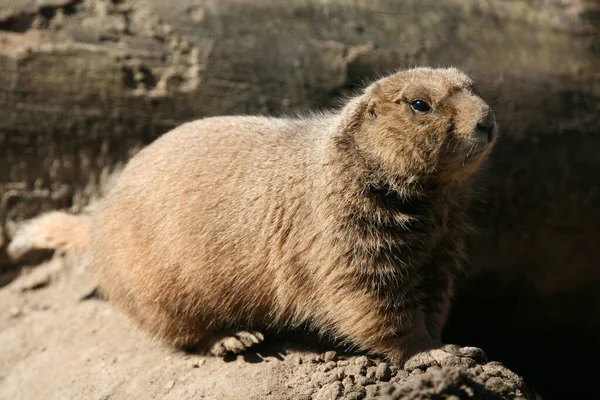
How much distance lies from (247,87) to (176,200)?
1.94 m

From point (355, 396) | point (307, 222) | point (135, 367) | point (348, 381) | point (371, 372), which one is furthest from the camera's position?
point (135, 367)

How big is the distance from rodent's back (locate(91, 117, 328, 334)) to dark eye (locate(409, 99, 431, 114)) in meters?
0.78

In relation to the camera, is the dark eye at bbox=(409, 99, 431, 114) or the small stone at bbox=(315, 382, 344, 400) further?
the dark eye at bbox=(409, 99, 431, 114)

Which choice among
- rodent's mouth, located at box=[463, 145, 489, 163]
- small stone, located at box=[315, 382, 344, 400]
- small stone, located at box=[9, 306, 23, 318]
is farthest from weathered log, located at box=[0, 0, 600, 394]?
small stone, located at box=[315, 382, 344, 400]

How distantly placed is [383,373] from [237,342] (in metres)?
1.19

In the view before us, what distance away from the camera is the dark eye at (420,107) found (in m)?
4.93

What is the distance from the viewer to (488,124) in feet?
15.6

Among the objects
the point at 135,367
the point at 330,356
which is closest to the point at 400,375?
the point at 330,356

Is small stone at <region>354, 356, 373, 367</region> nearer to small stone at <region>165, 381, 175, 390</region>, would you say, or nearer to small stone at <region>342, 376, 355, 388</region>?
small stone at <region>342, 376, 355, 388</region>

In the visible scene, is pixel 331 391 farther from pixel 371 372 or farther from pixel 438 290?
pixel 438 290

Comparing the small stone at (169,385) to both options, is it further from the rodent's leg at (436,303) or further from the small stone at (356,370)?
the rodent's leg at (436,303)

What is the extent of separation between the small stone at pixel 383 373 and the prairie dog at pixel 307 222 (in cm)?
Answer: 24

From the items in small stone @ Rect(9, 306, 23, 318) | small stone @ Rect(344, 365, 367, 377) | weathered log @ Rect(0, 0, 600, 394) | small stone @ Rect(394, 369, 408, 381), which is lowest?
small stone @ Rect(9, 306, 23, 318)

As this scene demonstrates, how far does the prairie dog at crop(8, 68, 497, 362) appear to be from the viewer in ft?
16.3
